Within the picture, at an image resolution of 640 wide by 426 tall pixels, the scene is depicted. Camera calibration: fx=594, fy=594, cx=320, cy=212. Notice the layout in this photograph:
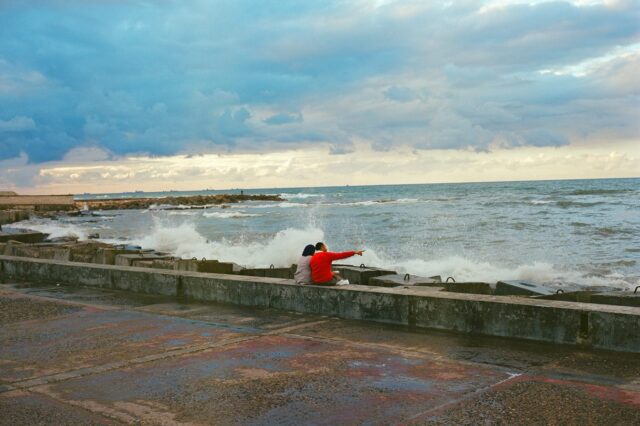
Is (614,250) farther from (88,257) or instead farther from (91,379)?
(91,379)

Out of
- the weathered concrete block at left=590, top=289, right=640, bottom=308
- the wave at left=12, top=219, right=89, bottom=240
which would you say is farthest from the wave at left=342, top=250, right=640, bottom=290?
the wave at left=12, top=219, right=89, bottom=240

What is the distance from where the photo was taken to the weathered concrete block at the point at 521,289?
980 cm

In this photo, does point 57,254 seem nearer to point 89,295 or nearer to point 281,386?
point 89,295

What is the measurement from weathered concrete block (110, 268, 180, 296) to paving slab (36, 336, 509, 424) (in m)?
3.99

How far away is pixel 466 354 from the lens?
19.2ft

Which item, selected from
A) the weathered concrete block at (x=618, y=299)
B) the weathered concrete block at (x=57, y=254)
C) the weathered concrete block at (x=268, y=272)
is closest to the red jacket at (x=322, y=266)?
the weathered concrete block at (x=618, y=299)

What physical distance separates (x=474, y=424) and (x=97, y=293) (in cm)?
822

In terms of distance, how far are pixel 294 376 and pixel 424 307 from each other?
2.37 m

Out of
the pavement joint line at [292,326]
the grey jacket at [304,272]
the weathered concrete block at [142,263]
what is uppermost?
the grey jacket at [304,272]

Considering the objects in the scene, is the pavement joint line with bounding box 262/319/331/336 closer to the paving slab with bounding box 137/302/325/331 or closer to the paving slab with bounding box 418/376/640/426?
the paving slab with bounding box 137/302/325/331

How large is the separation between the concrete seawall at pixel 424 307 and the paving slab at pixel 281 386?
48.7 inches

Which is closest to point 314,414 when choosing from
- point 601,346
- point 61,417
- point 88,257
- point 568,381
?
point 61,417

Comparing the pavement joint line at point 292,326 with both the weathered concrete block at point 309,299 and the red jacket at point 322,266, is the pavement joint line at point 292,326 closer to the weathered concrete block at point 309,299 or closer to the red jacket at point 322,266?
the weathered concrete block at point 309,299

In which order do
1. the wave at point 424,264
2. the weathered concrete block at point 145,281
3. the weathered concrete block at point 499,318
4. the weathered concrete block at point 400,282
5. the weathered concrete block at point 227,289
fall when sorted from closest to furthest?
the weathered concrete block at point 499,318 < the weathered concrete block at point 227,289 < the weathered concrete block at point 400,282 < the weathered concrete block at point 145,281 < the wave at point 424,264
